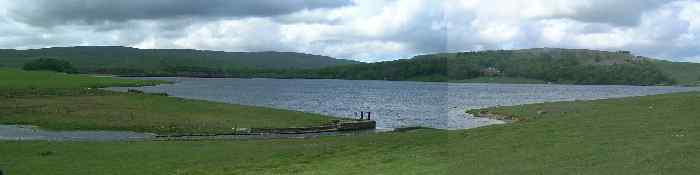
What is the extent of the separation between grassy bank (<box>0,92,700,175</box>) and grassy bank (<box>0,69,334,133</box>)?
1574 centimetres

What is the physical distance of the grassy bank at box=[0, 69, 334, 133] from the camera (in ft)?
183

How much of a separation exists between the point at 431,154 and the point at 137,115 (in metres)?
42.5

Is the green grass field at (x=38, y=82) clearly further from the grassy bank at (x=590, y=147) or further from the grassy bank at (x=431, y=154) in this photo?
the grassy bank at (x=590, y=147)

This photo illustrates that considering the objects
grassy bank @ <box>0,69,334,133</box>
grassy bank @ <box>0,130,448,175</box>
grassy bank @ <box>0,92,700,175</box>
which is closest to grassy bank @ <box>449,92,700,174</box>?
grassy bank @ <box>0,92,700,175</box>

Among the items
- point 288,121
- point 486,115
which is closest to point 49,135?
point 288,121

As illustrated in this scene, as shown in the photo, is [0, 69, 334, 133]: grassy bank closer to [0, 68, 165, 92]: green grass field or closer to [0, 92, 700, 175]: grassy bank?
[0, 92, 700, 175]: grassy bank

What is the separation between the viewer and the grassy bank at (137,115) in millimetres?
55781

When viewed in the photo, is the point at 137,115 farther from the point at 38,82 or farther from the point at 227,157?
the point at 38,82

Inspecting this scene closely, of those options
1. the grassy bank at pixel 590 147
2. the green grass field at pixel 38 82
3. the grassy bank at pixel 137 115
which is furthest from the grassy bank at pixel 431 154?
the green grass field at pixel 38 82

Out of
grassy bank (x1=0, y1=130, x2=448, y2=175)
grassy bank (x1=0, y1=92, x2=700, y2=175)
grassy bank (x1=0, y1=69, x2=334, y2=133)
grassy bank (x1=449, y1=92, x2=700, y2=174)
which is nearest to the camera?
grassy bank (x1=449, y1=92, x2=700, y2=174)

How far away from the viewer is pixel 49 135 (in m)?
48.0

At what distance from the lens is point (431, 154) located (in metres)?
29.4

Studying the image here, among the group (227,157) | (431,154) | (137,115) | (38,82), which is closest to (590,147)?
(431,154)

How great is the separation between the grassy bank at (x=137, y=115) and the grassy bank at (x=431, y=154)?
15.7 meters
